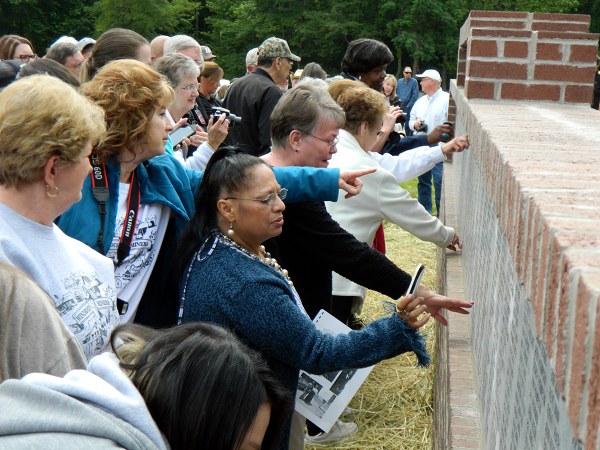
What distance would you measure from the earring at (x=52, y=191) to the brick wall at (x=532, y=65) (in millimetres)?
2631

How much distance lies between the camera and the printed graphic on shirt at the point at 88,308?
2221mm

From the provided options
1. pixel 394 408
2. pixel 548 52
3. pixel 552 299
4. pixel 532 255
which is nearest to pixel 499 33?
pixel 548 52

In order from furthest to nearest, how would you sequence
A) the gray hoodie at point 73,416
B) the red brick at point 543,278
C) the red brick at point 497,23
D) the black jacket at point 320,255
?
the red brick at point 497,23
the black jacket at point 320,255
the gray hoodie at point 73,416
the red brick at point 543,278

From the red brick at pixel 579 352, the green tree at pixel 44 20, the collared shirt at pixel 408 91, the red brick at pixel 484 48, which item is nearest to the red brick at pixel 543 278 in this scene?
the red brick at pixel 579 352

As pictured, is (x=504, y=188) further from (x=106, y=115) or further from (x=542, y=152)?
(x=106, y=115)

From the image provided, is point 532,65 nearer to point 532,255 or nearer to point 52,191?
point 52,191

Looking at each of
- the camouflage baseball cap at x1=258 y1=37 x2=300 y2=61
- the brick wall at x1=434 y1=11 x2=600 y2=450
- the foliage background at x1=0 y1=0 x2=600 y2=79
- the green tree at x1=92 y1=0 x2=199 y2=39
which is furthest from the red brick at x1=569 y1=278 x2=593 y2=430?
the green tree at x1=92 y1=0 x2=199 y2=39

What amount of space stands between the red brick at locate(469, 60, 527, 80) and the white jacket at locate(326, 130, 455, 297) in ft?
2.41

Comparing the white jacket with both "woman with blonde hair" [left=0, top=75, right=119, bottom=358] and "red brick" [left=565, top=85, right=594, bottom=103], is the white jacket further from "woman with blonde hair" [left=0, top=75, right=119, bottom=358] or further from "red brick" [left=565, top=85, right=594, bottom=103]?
"woman with blonde hair" [left=0, top=75, right=119, bottom=358]

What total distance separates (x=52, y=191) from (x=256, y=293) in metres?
0.68

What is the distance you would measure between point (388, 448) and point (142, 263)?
221 centimetres

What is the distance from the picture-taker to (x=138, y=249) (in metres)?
2.87

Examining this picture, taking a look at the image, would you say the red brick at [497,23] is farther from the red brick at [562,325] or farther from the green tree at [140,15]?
the green tree at [140,15]

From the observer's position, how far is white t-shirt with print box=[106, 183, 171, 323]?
2838mm
